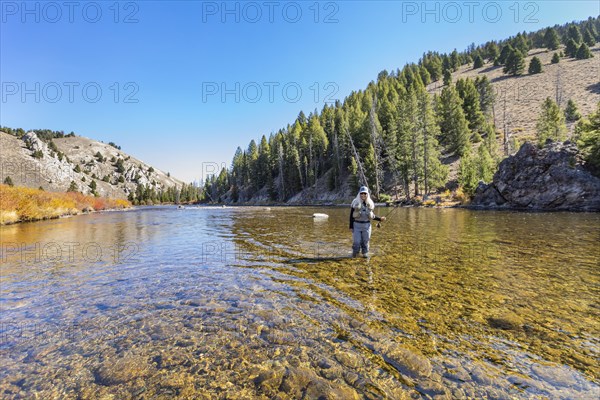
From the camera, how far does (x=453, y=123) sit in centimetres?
6606

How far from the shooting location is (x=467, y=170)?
43500 millimetres

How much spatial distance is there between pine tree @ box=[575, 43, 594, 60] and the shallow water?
6126 inches

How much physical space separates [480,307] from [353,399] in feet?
14.1

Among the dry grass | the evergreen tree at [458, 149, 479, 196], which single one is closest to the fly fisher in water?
the evergreen tree at [458, 149, 479, 196]

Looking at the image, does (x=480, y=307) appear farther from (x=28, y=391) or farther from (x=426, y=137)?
(x=426, y=137)

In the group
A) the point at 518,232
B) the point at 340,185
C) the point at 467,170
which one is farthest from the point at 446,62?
the point at 518,232

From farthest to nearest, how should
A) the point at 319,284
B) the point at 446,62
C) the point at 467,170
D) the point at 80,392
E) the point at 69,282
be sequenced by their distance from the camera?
1. the point at 446,62
2. the point at 467,170
3. the point at 69,282
4. the point at 319,284
5. the point at 80,392

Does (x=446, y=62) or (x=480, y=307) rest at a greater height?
(x=446, y=62)

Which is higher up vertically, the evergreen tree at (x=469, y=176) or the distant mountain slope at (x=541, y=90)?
the distant mountain slope at (x=541, y=90)

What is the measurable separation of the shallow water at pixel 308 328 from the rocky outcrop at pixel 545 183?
27.3m

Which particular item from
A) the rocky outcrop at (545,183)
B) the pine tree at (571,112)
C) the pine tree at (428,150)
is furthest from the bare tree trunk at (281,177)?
the pine tree at (571,112)

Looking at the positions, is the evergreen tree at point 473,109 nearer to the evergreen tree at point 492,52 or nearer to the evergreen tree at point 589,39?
the evergreen tree at point 492,52

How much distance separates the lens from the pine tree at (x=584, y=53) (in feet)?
367

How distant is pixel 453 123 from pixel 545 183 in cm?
3657
